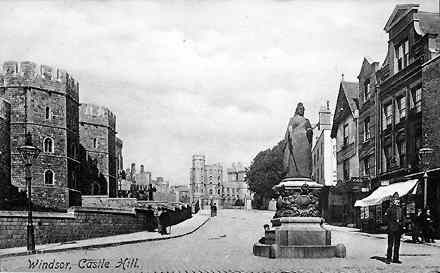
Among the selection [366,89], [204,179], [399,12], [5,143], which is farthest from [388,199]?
[204,179]

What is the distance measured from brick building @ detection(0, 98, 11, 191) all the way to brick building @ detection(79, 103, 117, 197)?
18.2m

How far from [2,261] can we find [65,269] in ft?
12.9

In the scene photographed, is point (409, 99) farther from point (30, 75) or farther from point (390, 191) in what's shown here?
point (30, 75)

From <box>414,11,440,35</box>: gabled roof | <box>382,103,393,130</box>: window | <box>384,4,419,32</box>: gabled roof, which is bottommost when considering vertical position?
<box>382,103,393,130</box>: window

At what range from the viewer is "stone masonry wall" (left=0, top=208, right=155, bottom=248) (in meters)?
20.1

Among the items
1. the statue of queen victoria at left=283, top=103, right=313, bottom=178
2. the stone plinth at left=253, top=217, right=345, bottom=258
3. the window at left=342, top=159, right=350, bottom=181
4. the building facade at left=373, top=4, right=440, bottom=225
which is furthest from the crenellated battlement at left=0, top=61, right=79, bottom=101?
the stone plinth at left=253, top=217, right=345, bottom=258

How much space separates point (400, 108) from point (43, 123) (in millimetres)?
26174

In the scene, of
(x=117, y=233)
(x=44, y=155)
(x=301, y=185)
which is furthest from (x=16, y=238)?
(x=44, y=155)

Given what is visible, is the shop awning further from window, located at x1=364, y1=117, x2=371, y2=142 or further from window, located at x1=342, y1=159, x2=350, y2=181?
window, located at x1=342, y1=159, x2=350, y2=181

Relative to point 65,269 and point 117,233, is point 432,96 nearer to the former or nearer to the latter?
point 117,233

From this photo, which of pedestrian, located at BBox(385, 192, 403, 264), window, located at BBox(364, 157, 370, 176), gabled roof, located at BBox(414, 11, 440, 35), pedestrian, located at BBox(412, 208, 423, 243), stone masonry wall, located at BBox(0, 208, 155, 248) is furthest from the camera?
window, located at BBox(364, 157, 370, 176)

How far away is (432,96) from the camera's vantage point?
2567cm

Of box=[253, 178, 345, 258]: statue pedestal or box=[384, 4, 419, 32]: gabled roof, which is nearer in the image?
box=[253, 178, 345, 258]: statue pedestal

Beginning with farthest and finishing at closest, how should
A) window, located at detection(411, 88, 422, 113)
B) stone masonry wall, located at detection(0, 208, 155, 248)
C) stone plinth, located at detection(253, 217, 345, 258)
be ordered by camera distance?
window, located at detection(411, 88, 422, 113), stone masonry wall, located at detection(0, 208, 155, 248), stone plinth, located at detection(253, 217, 345, 258)
